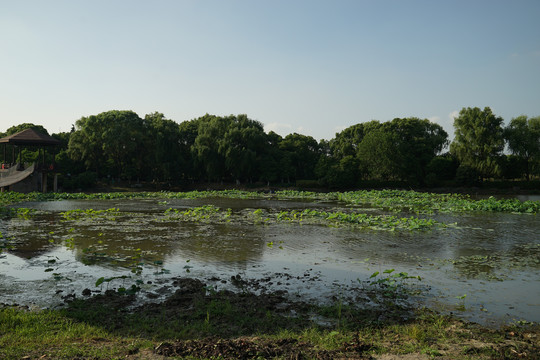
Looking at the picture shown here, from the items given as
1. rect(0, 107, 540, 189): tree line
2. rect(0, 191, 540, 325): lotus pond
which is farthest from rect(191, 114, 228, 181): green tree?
rect(0, 191, 540, 325): lotus pond

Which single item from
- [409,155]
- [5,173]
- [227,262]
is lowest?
[227,262]

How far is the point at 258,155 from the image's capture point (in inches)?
2329

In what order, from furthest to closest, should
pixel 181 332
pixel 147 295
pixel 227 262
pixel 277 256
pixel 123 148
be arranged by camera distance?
pixel 123 148 → pixel 277 256 → pixel 227 262 → pixel 147 295 → pixel 181 332

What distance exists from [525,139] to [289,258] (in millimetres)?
55731

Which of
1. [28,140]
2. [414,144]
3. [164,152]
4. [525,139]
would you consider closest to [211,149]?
[164,152]

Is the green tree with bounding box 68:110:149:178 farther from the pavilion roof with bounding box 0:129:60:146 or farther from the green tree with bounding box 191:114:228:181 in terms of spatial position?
the pavilion roof with bounding box 0:129:60:146

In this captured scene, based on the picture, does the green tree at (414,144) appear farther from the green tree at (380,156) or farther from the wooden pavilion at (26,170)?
the wooden pavilion at (26,170)

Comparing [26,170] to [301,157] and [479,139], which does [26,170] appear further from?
[479,139]

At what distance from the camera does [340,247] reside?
12.4m

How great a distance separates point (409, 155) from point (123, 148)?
43375 mm

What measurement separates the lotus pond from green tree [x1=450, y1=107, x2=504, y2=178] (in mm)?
37252

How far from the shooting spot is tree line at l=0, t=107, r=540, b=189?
176 ft

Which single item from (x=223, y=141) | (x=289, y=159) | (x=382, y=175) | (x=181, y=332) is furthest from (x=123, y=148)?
(x=181, y=332)

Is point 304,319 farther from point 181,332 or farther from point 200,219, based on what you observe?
point 200,219
